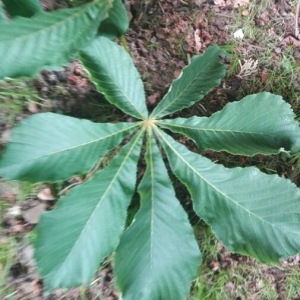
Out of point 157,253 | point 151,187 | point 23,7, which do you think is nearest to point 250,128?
point 151,187

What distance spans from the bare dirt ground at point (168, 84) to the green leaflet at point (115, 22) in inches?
10.0

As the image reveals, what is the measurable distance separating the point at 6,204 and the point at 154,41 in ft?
2.35

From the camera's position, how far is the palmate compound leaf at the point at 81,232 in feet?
3.39

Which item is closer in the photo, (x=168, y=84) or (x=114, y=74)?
(x=114, y=74)

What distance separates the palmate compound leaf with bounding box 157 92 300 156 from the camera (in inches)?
46.0

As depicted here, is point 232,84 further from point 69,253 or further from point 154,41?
point 69,253

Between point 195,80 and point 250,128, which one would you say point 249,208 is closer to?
point 250,128

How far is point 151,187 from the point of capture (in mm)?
1147

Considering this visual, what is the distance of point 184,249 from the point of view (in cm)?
111

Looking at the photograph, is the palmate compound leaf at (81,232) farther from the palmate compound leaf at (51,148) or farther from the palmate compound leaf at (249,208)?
the palmate compound leaf at (249,208)

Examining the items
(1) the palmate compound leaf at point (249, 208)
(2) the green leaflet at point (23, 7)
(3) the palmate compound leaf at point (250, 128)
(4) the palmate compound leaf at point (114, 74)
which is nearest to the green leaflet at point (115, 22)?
(4) the palmate compound leaf at point (114, 74)

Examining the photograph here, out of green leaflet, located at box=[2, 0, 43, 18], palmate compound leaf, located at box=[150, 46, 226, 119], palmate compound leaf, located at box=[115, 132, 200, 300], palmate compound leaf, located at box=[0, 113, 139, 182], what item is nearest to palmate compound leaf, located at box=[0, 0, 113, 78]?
green leaflet, located at box=[2, 0, 43, 18]

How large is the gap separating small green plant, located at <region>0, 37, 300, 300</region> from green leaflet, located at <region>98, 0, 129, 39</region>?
43mm

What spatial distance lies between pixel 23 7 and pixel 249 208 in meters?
0.76
